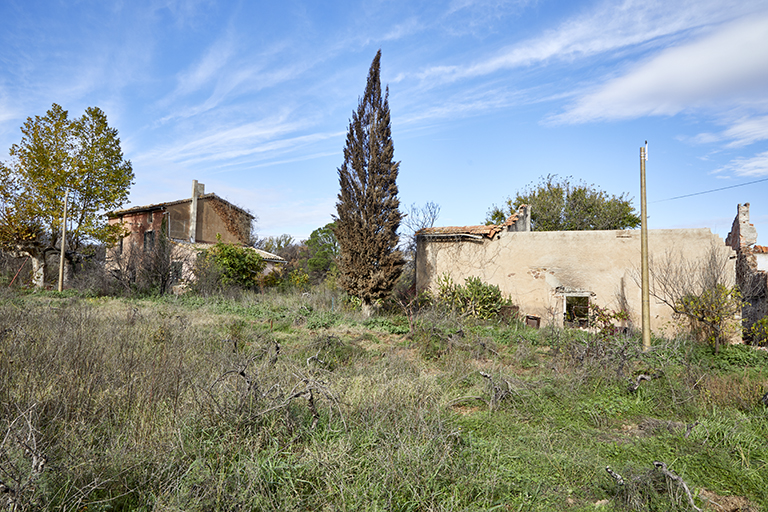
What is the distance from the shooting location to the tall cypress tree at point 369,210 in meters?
14.0

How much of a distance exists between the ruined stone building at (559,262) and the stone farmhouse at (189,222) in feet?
32.5

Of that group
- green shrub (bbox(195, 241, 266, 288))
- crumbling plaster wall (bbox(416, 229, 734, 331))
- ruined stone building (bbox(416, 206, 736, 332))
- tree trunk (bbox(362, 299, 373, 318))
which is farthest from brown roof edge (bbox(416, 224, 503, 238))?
green shrub (bbox(195, 241, 266, 288))

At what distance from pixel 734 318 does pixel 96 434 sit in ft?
40.0

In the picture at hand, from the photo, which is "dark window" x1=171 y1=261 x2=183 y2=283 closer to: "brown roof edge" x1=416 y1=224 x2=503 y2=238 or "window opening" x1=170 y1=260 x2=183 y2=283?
"window opening" x1=170 y1=260 x2=183 y2=283

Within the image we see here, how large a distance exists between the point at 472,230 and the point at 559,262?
284 cm

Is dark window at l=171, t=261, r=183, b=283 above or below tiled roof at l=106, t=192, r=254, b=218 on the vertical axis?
below

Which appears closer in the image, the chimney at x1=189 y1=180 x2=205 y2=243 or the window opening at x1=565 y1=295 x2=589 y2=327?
the window opening at x1=565 y1=295 x2=589 y2=327

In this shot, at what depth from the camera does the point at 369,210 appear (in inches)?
557

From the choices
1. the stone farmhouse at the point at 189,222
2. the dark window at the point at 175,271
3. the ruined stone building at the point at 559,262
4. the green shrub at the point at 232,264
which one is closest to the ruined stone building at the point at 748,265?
the ruined stone building at the point at 559,262

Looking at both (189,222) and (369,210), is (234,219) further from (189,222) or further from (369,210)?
(369,210)

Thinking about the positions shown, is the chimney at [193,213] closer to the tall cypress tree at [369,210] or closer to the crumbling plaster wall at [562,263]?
the tall cypress tree at [369,210]

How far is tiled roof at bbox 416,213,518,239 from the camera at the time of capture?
Result: 1354 cm

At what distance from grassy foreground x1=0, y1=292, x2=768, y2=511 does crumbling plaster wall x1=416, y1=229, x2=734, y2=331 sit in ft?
15.9

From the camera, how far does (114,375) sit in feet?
15.7
